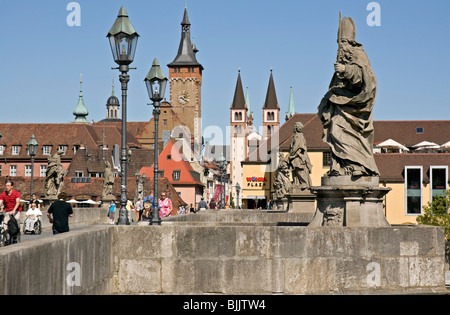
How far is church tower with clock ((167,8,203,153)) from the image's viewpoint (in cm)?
14200

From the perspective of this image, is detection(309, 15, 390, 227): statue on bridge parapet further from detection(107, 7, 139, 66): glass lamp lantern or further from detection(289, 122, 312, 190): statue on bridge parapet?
detection(289, 122, 312, 190): statue on bridge parapet

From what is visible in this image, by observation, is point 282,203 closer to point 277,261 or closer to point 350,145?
point 350,145

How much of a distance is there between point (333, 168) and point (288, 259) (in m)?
1.59

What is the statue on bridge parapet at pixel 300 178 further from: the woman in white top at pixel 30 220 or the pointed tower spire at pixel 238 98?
the pointed tower spire at pixel 238 98

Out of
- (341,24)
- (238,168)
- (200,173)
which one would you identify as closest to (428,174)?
(200,173)

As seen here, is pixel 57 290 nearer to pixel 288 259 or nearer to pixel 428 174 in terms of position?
pixel 288 259

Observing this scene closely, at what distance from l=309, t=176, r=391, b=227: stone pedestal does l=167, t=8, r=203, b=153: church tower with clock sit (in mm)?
130917

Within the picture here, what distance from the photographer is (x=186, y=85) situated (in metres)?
145

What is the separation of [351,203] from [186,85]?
137 m

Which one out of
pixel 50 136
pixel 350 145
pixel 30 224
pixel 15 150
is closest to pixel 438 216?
pixel 30 224

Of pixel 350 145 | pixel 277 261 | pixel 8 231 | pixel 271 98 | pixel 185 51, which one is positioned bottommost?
pixel 277 261

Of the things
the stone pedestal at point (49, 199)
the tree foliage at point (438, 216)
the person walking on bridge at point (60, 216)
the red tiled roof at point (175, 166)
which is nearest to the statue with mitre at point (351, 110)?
the person walking on bridge at point (60, 216)

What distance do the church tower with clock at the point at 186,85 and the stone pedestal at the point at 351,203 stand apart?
131 m

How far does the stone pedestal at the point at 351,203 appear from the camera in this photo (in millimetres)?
9141
